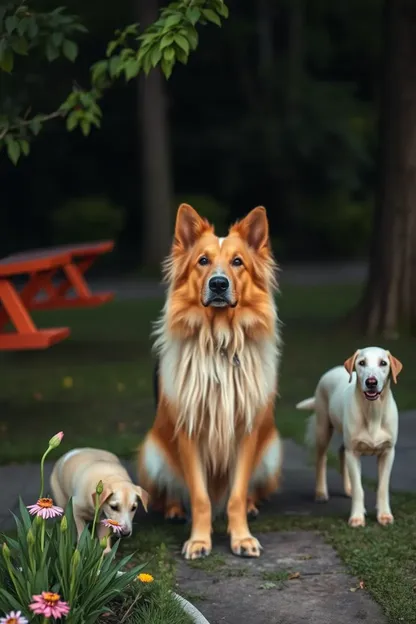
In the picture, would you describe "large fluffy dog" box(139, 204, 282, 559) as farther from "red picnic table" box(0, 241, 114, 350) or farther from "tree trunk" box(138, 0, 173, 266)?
"tree trunk" box(138, 0, 173, 266)

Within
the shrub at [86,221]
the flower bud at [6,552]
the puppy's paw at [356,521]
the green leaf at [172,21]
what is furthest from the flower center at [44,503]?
the shrub at [86,221]

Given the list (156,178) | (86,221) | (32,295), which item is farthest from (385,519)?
(86,221)

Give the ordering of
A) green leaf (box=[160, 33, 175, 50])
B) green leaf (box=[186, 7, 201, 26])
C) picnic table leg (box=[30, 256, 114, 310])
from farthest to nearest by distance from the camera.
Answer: picnic table leg (box=[30, 256, 114, 310]), green leaf (box=[186, 7, 201, 26]), green leaf (box=[160, 33, 175, 50])

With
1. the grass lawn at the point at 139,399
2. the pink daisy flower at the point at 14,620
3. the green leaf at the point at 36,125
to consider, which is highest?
the green leaf at the point at 36,125

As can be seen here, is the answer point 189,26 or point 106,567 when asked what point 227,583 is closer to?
point 106,567

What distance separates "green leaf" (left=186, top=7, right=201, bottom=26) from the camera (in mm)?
5891

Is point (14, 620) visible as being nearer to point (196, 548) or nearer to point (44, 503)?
point (44, 503)

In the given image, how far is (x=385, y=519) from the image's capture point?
5.87m

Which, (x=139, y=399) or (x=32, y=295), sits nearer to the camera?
(x=139, y=399)

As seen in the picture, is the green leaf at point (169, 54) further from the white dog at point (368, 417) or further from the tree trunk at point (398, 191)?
the tree trunk at point (398, 191)

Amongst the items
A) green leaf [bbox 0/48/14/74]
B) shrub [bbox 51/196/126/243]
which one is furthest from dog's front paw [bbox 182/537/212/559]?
shrub [bbox 51/196/126/243]

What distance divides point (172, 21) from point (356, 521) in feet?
9.42

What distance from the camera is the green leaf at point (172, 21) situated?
585 centimetres

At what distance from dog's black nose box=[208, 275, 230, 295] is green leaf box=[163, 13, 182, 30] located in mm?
1437
